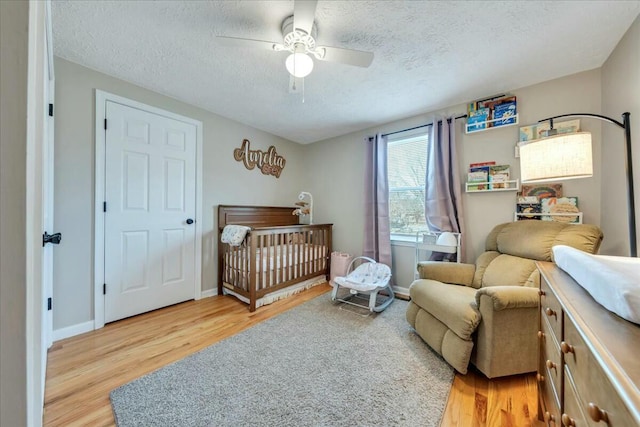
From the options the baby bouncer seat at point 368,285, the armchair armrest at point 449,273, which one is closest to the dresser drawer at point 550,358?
the armchair armrest at point 449,273

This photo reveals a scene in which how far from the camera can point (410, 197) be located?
304 centimetres

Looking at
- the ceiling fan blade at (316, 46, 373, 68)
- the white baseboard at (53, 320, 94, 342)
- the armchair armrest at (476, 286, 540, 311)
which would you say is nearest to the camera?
the armchair armrest at (476, 286, 540, 311)

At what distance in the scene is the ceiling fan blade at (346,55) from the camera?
147 centimetres

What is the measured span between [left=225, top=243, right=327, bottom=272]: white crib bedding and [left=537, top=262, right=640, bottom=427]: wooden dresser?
2.25 m

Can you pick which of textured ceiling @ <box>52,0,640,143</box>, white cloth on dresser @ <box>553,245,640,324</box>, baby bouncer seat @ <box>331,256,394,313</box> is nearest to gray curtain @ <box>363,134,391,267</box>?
baby bouncer seat @ <box>331,256,394,313</box>

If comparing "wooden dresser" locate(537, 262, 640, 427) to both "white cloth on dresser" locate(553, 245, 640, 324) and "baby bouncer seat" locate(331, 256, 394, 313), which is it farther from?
"baby bouncer seat" locate(331, 256, 394, 313)

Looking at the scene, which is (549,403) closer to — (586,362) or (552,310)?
(552,310)

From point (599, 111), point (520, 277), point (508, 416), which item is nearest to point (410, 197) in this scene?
point (520, 277)

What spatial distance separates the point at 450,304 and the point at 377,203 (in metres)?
1.66

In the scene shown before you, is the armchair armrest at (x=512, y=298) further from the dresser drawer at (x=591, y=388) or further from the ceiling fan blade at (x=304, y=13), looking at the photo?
the ceiling fan blade at (x=304, y=13)

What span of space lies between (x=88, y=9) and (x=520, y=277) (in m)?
3.35

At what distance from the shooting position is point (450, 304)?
5.22ft

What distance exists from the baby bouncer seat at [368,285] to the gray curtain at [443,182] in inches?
24.9

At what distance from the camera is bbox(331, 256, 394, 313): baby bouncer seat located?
2.40 meters
